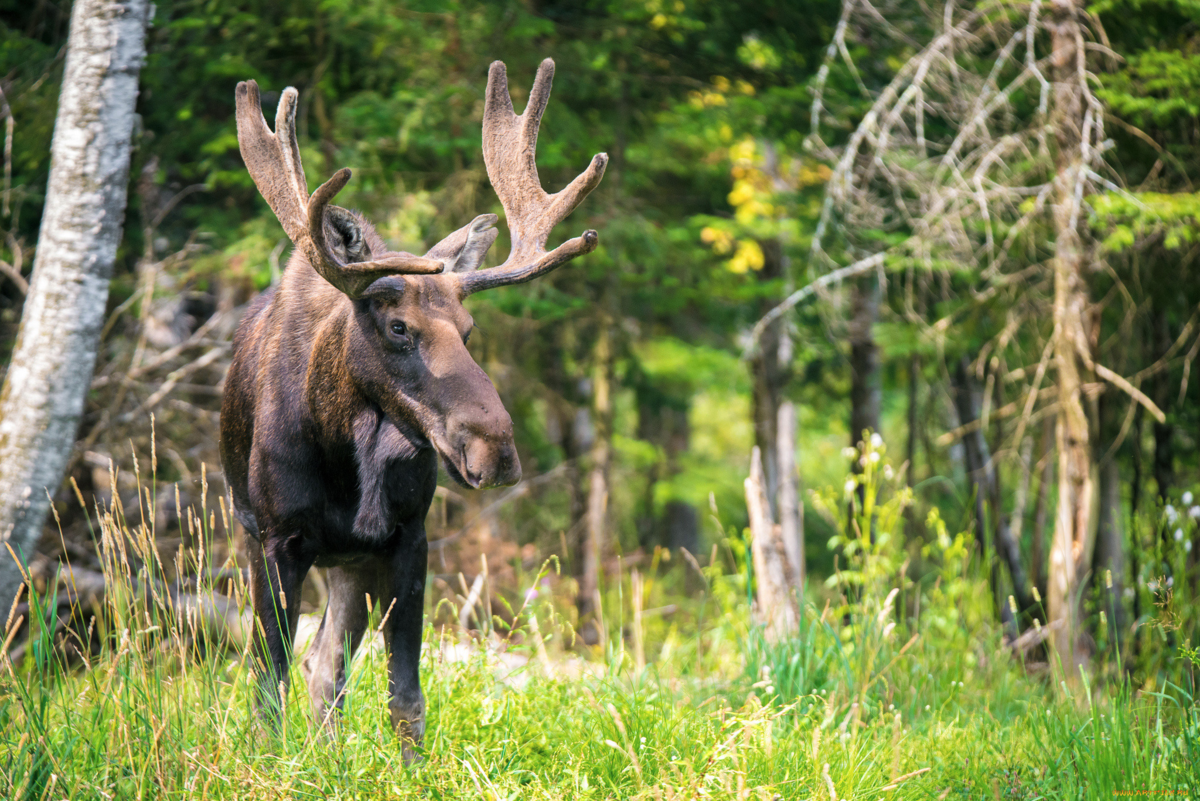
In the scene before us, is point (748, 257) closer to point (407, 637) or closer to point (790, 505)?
point (790, 505)

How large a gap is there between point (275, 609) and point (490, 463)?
1028 mm

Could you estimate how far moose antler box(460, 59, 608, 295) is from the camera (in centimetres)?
338

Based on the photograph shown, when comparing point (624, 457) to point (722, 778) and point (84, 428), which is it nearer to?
point (84, 428)

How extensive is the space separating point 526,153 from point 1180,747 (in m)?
3.10

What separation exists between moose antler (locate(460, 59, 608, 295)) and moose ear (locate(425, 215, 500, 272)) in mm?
97

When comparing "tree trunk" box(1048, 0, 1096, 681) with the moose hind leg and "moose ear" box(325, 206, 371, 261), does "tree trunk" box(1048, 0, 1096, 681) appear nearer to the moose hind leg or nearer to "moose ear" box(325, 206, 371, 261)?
the moose hind leg

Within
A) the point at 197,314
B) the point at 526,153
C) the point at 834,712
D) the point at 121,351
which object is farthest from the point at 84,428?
the point at 834,712

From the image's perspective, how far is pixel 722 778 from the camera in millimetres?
3033

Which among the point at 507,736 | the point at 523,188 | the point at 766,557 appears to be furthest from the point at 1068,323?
the point at 507,736

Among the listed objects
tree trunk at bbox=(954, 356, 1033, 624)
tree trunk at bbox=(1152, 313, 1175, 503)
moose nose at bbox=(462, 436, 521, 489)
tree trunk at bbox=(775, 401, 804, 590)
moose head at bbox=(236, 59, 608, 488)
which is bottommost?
tree trunk at bbox=(775, 401, 804, 590)

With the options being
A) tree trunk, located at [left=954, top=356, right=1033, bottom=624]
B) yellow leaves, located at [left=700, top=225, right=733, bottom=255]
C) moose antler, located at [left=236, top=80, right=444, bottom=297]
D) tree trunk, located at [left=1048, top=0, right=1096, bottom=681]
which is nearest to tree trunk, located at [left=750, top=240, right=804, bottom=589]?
yellow leaves, located at [left=700, top=225, right=733, bottom=255]

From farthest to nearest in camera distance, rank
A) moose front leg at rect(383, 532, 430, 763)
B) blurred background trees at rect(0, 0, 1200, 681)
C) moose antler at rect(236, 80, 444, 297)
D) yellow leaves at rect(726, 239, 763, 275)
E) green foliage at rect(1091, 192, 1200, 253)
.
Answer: yellow leaves at rect(726, 239, 763, 275) → blurred background trees at rect(0, 0, 1200, 681) → green foliage at rect(1091, 192, 1200, 253) → moose front leg at rect(383, 532, 430, 763) → moose antler at rect(236, 80, 444, 297)

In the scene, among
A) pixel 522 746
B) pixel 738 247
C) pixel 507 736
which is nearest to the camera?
pixel 522 746

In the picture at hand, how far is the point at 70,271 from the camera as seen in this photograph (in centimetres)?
504
